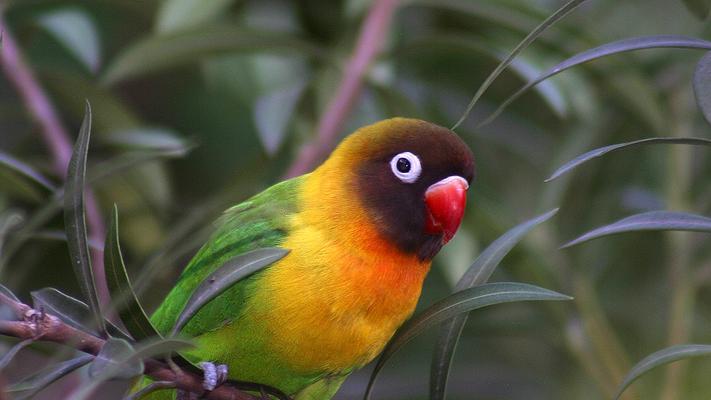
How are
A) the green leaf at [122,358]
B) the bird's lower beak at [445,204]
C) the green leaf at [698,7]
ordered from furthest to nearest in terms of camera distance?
the bird's lower beak at [445,204] → the green leaf at [698,7] → the green leaf at [122,358]

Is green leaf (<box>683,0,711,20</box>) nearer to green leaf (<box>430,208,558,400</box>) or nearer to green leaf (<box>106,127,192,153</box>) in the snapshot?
green leaf (<box>430,208,558,400</box>)

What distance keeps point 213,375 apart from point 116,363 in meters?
0.41

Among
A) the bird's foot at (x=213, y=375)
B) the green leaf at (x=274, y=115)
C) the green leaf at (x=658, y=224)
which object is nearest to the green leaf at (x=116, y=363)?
the bird's foot at (x=213, y=375)

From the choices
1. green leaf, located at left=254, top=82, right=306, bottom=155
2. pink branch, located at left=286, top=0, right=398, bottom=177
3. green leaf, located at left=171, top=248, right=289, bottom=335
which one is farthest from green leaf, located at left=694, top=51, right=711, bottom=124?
pink branch, located at left=286, top=0, right=398, bottom=177

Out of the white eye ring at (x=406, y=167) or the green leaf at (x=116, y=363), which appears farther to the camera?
the white eye ring at (x=406, y=167)

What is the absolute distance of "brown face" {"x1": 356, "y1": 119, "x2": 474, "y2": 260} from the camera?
66.3 inches

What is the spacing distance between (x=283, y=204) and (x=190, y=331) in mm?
291

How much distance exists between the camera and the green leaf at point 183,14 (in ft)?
7.62

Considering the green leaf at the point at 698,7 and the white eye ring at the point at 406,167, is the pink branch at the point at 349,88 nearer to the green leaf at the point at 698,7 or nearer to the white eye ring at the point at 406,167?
the white eye ring at the point at 406,167

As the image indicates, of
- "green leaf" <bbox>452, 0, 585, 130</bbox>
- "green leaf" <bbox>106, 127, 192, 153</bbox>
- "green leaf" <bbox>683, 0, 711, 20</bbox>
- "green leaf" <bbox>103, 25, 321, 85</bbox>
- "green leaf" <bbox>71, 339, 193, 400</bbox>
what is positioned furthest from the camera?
"green leaf" <bbox>106, 127, 192, 153</bbox>

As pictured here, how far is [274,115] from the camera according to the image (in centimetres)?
227

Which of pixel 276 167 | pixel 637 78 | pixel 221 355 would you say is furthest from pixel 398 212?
pixel 276 167

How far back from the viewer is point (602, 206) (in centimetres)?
281

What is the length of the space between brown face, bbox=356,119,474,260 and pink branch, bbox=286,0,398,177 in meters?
0.57
